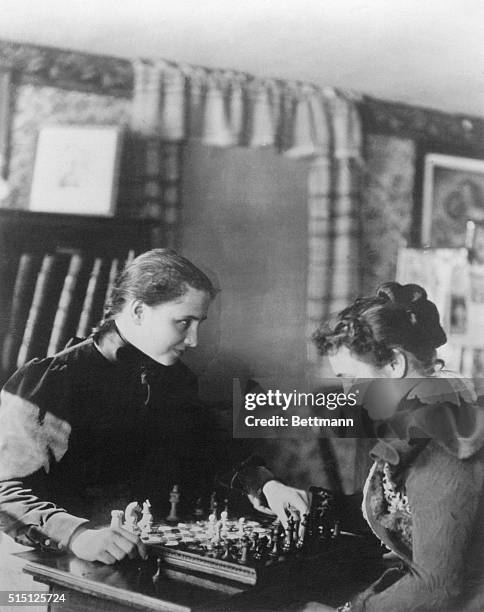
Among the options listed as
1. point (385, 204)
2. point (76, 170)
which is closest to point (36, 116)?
point (76, 170)

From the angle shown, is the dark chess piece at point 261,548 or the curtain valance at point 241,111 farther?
the curtain valance at point 241,111

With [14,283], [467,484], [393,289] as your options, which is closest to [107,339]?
[14,283]

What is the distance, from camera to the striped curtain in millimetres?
1712

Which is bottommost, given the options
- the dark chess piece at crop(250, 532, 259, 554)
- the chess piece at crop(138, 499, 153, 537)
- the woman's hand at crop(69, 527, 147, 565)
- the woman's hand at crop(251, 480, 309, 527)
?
the woman's hand at crop(69, 527, 147, 565)

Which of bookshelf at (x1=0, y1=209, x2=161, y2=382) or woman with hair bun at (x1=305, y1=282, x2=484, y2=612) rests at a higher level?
bookshelf at (x1=0, y1=209, x2=161, y2=382)

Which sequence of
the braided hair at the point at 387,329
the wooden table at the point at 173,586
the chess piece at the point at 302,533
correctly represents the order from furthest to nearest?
the braided hair at the point at 387,329 → the chess piece at the point at 302,533 → the wooden table at the point at 173,586

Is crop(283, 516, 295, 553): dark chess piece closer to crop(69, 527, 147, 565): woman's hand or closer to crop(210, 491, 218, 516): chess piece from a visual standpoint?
crop(210, 491, 218, 516): chess piece

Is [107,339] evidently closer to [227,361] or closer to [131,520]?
[227,361]

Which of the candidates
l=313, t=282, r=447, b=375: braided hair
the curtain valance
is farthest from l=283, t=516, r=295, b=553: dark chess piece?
the curtain valance

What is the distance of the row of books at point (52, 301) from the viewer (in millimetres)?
1654

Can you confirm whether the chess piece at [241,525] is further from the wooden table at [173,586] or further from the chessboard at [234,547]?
the wooden table at [173,586]

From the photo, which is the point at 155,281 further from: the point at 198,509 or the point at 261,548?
the point at 261,548

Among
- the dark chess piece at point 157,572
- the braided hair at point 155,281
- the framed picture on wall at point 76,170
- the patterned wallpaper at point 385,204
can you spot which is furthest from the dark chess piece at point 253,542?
the framed picture on wall at point 76,170

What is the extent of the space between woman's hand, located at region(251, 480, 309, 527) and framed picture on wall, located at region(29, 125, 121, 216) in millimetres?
794
